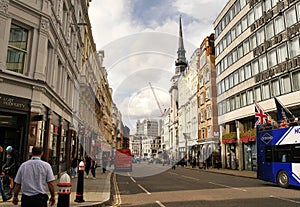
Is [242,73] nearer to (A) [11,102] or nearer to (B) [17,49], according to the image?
(B) [17,49]

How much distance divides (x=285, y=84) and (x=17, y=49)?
22.7m

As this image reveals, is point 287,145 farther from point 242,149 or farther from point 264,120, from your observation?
point 242,149

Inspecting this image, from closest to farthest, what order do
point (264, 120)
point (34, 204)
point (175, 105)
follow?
point (34, 204) → point (264, 120) → point (175, 105)

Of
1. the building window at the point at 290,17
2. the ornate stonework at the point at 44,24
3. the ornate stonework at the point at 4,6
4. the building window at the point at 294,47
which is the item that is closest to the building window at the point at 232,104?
the building window at the point at 294,47

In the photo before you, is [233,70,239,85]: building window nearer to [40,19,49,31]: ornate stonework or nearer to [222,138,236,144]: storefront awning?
[222,138,236,144]: storefront awning

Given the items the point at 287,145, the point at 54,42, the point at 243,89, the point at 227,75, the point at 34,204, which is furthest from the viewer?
the point at 227,75

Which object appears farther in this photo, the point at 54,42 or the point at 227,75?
the point at 227,75

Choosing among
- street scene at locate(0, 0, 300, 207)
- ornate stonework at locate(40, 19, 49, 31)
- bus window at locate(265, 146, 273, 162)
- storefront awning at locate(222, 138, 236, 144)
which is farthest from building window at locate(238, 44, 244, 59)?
ornate stonework at locate(40, 19, 49, 31)

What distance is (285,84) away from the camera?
25828 millimetres

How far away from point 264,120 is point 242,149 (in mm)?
12470

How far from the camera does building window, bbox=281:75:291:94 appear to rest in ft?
83.1

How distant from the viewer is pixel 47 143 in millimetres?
16812

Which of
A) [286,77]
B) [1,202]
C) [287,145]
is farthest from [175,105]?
[1,202]

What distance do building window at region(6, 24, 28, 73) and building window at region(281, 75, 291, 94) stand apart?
72.5 feet
